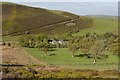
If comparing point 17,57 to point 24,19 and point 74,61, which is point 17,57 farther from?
point 24,19

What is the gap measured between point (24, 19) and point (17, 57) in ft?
268

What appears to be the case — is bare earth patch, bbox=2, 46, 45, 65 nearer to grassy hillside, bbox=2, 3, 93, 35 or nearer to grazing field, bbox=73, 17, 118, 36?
grassy hillside, bbox=2, 3, 93, 35

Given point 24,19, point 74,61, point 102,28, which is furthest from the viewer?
point 24,19

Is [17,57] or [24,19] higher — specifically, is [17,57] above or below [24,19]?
below

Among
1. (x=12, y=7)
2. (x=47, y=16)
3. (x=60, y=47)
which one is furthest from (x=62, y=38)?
(x=12, y=7)

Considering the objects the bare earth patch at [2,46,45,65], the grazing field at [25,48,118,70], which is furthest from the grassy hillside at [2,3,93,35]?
the grazing field at [25,48,118,70]

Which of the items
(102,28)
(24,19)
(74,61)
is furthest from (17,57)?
(24,19)

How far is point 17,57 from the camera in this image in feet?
224

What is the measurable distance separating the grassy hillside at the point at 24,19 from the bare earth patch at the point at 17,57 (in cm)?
5046

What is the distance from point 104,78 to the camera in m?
45.9

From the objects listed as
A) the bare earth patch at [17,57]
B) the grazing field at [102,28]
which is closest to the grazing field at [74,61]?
the bare earth patch at [17,57]

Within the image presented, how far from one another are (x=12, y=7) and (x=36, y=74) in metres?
124

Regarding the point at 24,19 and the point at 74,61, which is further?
the point at 24,19

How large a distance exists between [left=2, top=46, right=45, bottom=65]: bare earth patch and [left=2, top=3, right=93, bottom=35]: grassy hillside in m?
50.5
